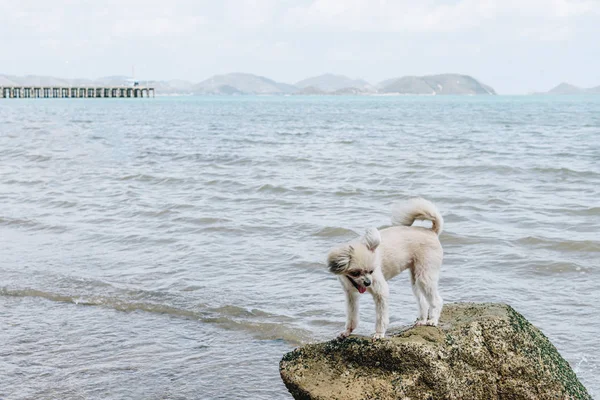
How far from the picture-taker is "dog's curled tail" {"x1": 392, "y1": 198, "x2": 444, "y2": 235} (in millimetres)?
5578

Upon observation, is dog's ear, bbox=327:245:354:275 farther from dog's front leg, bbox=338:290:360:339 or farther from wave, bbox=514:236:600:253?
wave, bbox=514:236:600:253

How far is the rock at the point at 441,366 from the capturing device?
4754mm

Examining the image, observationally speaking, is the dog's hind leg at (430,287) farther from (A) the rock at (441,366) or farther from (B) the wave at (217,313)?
(B) the wave at (217,313)

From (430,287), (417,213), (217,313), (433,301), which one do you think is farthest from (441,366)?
(217,313)

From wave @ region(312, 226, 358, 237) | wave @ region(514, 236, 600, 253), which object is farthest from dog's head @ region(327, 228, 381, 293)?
wave @ region(312, 226, 358, 237)

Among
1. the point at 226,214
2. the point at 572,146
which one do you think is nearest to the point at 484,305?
the point at 226,214

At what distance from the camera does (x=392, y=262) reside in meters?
5.35

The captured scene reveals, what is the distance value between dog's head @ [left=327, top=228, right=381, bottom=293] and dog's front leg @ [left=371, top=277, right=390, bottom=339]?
7.2 inches

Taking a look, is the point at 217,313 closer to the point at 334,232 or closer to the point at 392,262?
the point at 392,262

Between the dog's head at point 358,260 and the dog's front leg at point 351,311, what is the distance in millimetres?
250

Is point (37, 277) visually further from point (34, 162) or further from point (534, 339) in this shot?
point (34, 162)

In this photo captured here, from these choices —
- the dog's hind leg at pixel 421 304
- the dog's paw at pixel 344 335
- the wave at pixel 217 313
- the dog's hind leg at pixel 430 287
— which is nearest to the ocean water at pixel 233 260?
the wave at pixel 217 313

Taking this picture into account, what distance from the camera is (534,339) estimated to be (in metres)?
5.26

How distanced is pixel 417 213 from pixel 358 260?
109 cm
